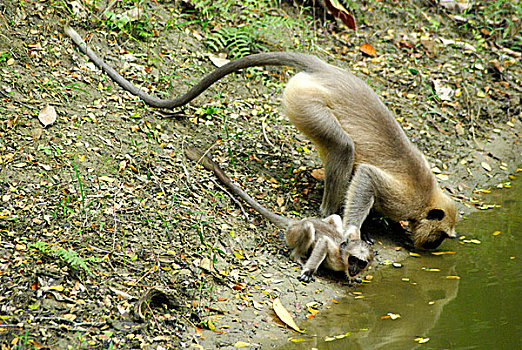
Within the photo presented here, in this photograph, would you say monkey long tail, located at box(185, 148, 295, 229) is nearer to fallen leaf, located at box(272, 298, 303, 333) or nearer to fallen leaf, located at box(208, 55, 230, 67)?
fallen leaf, located at box(272, 298, 303, 333)

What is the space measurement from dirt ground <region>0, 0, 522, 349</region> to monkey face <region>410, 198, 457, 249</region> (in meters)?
0.34

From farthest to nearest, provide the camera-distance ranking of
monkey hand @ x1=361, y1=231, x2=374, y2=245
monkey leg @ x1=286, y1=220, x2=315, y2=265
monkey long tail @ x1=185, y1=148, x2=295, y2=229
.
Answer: monkey hand @ x1=361, y1=231, x2=374, y2=245
monkey long tail @ x1=185, y1=148, x2=295, y2=229
monkey leg @ x1=286, y1=220, x2=315, y2=265

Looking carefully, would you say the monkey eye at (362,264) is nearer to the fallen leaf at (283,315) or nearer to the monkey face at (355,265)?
the monkey face at (355,265)

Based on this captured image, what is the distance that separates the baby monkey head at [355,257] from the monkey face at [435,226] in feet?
4.08

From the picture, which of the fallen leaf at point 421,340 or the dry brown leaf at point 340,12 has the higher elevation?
the dry brown leaf at point 340,12

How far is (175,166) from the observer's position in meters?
6.61

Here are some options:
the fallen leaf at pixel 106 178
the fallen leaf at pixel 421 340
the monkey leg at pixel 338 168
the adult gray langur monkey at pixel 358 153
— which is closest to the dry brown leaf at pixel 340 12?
the adult gray langur monkey at pixel 358 153

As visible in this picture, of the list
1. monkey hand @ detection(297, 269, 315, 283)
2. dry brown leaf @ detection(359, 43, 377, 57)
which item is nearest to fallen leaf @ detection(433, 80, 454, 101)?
dry brown leaf @ detection(359, 43, 377, 57)

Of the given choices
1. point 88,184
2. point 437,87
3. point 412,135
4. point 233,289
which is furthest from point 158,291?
point 437,87

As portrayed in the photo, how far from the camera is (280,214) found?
21.9 ft

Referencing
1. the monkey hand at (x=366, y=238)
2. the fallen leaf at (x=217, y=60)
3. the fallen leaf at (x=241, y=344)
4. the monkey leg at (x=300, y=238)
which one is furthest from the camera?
the fallen leaf at (x=217, y=60)

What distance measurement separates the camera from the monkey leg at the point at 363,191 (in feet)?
21.4

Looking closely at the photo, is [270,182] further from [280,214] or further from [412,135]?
[412,135]

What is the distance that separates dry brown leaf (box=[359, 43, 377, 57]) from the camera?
9.77 meters
